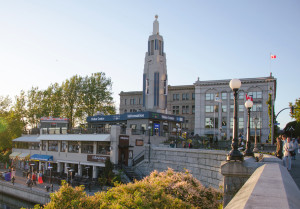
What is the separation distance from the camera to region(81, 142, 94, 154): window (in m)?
38.5

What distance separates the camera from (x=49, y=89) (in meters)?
63.1

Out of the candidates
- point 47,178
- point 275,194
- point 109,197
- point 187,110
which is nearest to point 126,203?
point 109,197

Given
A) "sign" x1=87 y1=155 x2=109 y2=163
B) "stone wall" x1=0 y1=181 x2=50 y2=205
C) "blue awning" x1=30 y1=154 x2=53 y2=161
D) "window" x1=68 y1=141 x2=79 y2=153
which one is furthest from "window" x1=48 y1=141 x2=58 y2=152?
"stone wall" x1=0 y1=181 x2=50 y2=205

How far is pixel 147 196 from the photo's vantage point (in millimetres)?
12102

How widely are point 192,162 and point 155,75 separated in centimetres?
2220

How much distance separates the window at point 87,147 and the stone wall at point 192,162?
8.00m

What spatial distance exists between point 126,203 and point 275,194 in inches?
335

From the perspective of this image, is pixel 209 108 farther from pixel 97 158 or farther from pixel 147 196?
pixel 147 196

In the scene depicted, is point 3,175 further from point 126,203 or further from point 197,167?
point 126,203

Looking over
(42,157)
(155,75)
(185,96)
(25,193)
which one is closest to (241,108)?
(185,96)

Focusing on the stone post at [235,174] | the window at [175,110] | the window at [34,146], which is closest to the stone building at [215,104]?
the window at [175,110]

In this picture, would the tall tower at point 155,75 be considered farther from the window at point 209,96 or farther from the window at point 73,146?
the window at point 209,96

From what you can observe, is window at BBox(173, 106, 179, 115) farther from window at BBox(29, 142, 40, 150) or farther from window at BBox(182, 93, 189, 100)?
window at BBox(29, 142, 40, 150)

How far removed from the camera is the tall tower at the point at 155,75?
145 feet
